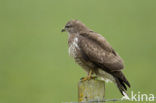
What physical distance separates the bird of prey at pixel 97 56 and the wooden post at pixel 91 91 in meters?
1.14

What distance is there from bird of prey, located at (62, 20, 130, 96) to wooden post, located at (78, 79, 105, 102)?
3.74 ft

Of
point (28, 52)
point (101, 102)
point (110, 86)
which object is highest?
point (28, 52)

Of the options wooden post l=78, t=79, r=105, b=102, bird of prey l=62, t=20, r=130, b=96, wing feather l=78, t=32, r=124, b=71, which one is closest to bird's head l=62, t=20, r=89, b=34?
bird of prey l=62, t=20, r=130, b=96

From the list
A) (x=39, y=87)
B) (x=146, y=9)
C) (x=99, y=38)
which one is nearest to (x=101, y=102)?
(x=99, y=38)

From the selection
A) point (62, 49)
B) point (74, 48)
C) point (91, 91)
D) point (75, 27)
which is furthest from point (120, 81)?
point (62, 49)

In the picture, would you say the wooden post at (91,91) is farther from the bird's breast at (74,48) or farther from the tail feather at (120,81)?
the bird's breast at (74,48)

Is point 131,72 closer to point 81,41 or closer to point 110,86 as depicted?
point 110,86

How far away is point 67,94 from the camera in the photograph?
12.9m

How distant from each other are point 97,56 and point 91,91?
67.4 inches

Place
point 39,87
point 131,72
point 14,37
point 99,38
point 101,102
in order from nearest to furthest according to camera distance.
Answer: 1. point 101,102
2. point 99,38
3. point 39,87
4. point 131,72
5. point 14,37

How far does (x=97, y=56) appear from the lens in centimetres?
846

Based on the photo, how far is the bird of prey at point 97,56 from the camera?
8.11 m

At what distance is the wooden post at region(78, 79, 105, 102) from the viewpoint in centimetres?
679

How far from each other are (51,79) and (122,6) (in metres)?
7.27
